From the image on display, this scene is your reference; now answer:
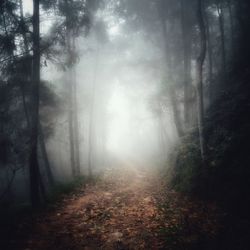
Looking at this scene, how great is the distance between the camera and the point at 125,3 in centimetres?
1734

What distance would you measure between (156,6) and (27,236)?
17.2 meters

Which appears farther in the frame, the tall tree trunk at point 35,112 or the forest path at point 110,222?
the tall tree trunk at point 35,112

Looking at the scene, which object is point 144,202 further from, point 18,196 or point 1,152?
point 18,196

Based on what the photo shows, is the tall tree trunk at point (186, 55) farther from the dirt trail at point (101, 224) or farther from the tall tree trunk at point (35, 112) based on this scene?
the tall tree trunk at point (35, 112)

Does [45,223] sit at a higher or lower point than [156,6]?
lower

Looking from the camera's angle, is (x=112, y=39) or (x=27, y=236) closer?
(x=27, y=236)

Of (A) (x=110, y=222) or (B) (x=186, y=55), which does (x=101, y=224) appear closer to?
(A) (x=110, y=222)

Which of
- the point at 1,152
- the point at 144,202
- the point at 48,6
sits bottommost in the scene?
the point at 144,202

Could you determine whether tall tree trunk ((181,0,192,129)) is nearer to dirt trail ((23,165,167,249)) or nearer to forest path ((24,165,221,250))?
forest path ((24,165,221,250))

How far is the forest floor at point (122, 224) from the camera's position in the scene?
5.93m

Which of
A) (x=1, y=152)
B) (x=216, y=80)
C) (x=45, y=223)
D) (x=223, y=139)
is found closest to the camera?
(x=45, y=223)

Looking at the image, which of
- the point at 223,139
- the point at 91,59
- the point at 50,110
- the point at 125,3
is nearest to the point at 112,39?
the point at 91,59

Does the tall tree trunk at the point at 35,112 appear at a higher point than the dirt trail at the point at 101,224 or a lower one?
higher

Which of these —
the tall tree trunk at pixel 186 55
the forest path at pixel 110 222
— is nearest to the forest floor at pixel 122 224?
the forest path at pixel 110 222
